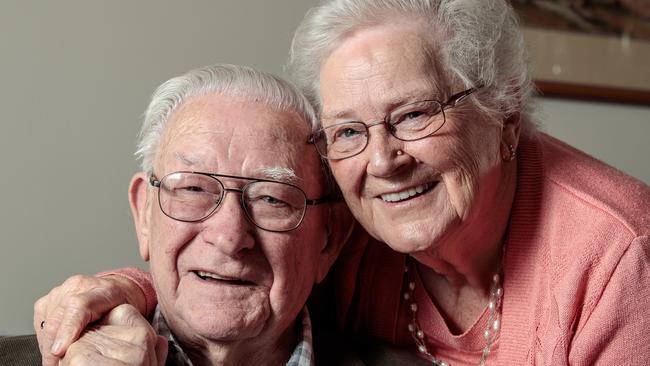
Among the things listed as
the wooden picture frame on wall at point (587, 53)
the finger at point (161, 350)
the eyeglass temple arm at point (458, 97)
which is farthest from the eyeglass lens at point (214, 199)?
the wooden picture frame on wall at point (587, 53)

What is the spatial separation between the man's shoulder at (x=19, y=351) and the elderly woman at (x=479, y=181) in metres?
0.14

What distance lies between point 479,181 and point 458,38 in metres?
0.29

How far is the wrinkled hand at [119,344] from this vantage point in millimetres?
1350

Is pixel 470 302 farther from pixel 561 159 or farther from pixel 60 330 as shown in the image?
pixel 60 330

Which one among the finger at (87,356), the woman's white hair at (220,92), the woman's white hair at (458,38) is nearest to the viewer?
the finger at (87,356)

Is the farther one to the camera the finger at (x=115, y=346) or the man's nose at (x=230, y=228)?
the man's nose at (x=230, y=228)

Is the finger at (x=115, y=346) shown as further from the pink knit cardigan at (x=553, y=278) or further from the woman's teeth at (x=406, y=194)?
the woman's teeth at (x=406, y=194)

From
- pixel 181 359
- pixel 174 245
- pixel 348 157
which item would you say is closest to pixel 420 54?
pixel 348 157

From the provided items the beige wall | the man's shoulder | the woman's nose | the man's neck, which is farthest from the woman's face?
the beige wall

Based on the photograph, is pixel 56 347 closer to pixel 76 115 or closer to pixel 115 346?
pixel 115 346

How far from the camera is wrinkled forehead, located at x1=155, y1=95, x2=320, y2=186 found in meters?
1.56

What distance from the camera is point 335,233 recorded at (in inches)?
69.7

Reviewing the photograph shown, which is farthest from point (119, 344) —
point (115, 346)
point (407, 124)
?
point (407, 124)

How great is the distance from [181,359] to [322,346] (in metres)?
0.33
